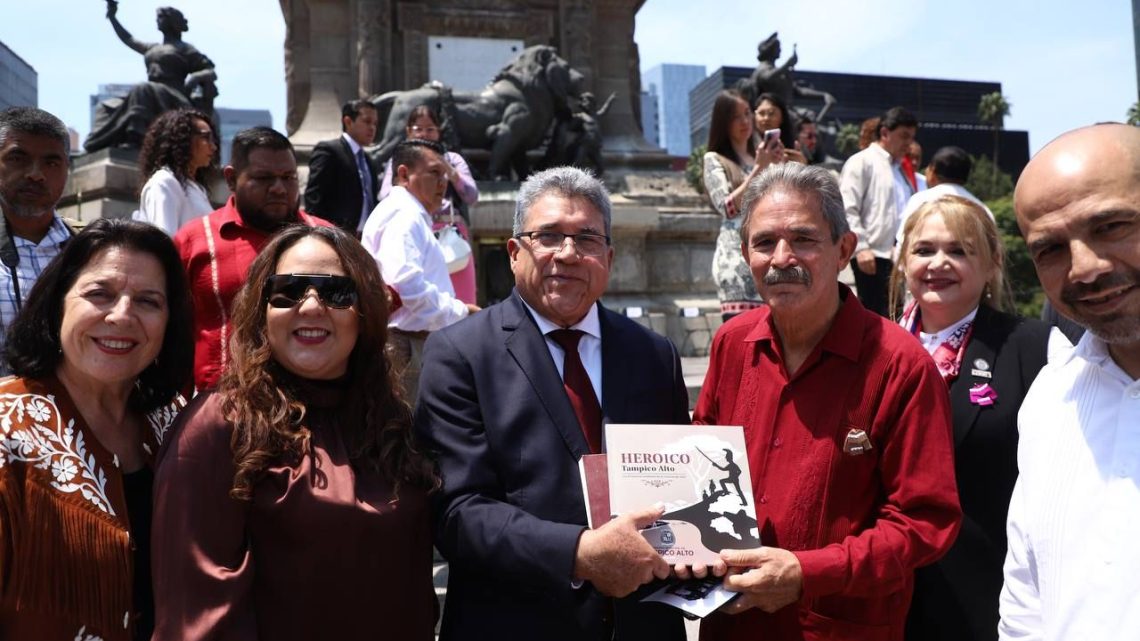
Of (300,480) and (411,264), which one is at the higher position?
(411,264)

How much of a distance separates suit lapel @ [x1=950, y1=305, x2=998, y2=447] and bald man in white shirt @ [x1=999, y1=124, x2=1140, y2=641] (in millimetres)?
956

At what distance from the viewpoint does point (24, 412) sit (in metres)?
2.36

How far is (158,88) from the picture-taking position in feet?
44.5

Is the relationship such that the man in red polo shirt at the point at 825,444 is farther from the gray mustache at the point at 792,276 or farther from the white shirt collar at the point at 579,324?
the white shirt collar at the point at 579,324

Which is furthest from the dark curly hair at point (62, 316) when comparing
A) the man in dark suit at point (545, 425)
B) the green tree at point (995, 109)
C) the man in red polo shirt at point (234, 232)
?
the green tree at point (995, 109)

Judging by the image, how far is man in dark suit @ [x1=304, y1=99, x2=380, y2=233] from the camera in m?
6.17

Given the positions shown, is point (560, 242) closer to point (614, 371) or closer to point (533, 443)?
point (614, 371)

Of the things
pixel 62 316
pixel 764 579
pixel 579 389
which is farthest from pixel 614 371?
pixel 62 316

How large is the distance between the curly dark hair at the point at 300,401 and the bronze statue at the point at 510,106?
32.9 feet

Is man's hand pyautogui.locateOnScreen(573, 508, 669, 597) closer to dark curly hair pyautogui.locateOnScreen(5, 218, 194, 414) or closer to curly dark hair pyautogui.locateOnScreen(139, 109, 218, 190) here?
dark curly hair pyautogui.locateOnScreen(5, 218, 194, 414)

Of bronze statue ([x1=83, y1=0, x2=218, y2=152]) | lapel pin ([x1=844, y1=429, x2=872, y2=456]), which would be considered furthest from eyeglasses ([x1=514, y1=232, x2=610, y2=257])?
bronze statue ([x1=83, y1=0, x2=218, y2=152])

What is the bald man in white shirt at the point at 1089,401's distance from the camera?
1683 mm

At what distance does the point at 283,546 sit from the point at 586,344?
101cm

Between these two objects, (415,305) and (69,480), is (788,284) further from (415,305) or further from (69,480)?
(415,305)
